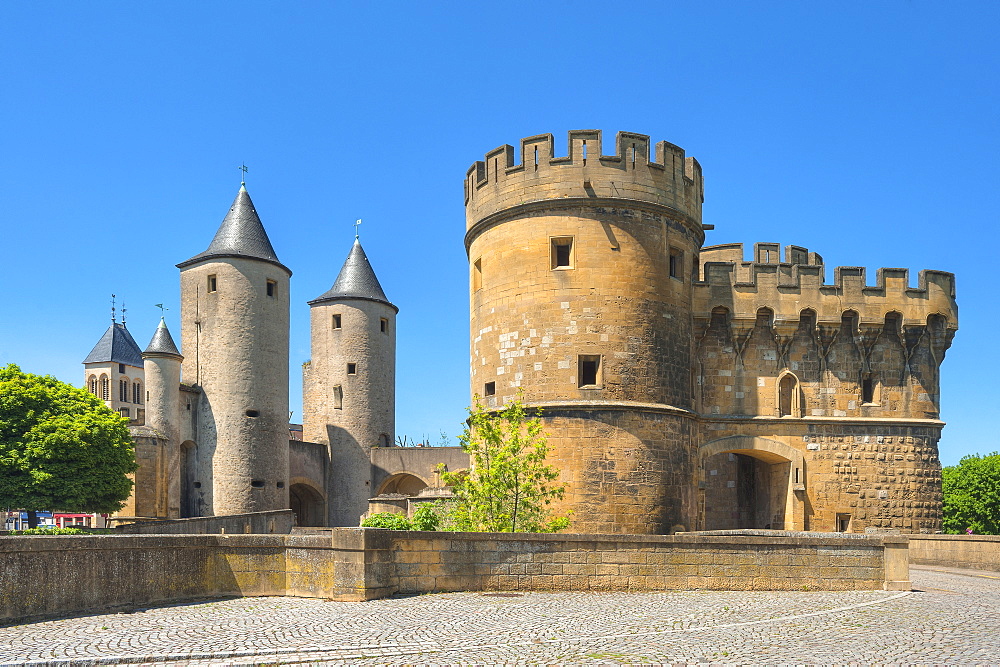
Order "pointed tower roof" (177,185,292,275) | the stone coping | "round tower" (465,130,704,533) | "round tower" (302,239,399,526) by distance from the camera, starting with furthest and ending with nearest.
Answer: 1. "round tower" (302,239,399,526)
2. "pointed tower roof" (177,185,292,275)
3. the stone coping
4. "round tower" (465,130,704,533)

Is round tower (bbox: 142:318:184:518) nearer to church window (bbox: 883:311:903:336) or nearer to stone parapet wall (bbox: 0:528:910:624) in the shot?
stone parapet wall (bbox: 0:528:910:624)

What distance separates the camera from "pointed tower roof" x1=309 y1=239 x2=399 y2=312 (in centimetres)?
4481

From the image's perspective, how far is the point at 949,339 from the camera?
23.5 metres

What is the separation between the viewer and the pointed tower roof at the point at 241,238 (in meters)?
37.6

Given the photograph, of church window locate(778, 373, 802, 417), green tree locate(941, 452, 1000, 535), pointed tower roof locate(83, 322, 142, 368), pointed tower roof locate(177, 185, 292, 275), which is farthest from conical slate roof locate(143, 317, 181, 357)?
pointed tower roof locate(83, 322, 142, 368)

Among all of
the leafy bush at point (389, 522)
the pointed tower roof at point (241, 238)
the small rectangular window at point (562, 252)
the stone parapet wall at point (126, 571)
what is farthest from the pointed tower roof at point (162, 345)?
the stone parapet wall at point (126, 571)

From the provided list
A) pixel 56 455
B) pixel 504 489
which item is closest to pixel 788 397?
pixel 504 489

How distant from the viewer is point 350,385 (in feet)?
143

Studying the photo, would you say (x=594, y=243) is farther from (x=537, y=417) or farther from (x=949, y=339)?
(x=949, y=339)

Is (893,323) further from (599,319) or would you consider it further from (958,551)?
(599,319)

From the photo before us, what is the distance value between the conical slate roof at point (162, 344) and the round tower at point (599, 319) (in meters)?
18.9

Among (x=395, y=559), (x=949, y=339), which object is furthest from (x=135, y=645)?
(x=949, y=339)

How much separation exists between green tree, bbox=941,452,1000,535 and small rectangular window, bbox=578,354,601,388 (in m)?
29.4

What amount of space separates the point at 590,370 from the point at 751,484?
751 centimetres
